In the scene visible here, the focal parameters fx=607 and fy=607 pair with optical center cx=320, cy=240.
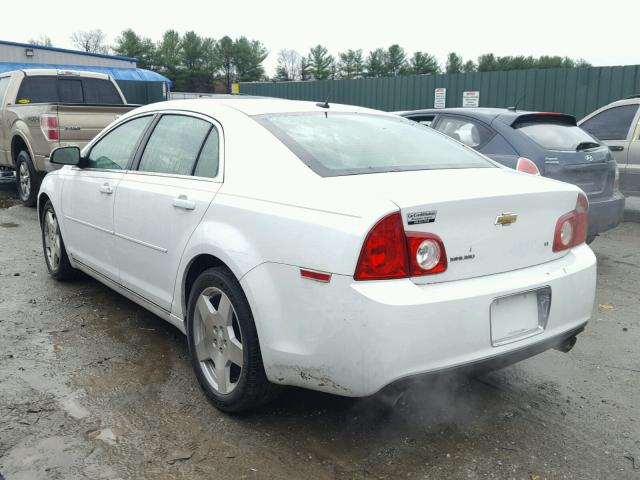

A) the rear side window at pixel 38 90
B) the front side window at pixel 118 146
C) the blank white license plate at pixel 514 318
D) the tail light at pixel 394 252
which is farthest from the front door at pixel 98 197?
the rear side window at pixel 38 90

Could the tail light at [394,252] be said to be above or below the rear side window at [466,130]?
below

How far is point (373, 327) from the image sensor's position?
2.37 metres

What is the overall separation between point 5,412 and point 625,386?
11.2 feet

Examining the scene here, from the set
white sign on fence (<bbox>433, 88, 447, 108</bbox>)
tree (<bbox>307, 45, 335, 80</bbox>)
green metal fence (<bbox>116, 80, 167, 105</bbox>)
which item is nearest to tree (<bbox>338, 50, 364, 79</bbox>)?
tree (<bbox>307, 45, 335, 80</bbox>)

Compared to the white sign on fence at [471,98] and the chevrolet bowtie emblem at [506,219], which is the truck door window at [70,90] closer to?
the white sign on fence at [471,98]

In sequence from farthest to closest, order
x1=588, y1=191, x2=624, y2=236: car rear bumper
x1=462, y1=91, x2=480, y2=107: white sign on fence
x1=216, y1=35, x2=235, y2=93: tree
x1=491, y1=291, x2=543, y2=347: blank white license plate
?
x1=216, y1=35, x2=235, y2=93: tree < x1=462, y1=91, x2=480, y2=107: white sign on fence < x1=588, y1=191, x2=624, y2=236: car rear bumper < x1=491, y1=291, x2=543, y2=347: blank white license plate

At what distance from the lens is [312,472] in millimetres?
2613

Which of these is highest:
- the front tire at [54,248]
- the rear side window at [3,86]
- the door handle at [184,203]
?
the rear side window at [3,86]

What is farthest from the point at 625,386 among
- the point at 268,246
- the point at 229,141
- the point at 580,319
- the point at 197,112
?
the point at 197,112

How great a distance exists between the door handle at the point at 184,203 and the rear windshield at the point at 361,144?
0.58 m

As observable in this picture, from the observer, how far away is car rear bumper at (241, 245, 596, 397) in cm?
238

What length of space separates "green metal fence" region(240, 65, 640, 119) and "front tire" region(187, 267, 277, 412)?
10.8m

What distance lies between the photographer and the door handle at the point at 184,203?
3.24 meters

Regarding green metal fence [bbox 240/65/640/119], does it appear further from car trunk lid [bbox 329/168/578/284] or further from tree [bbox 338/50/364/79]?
tree [bbox 338/50/364/79]
